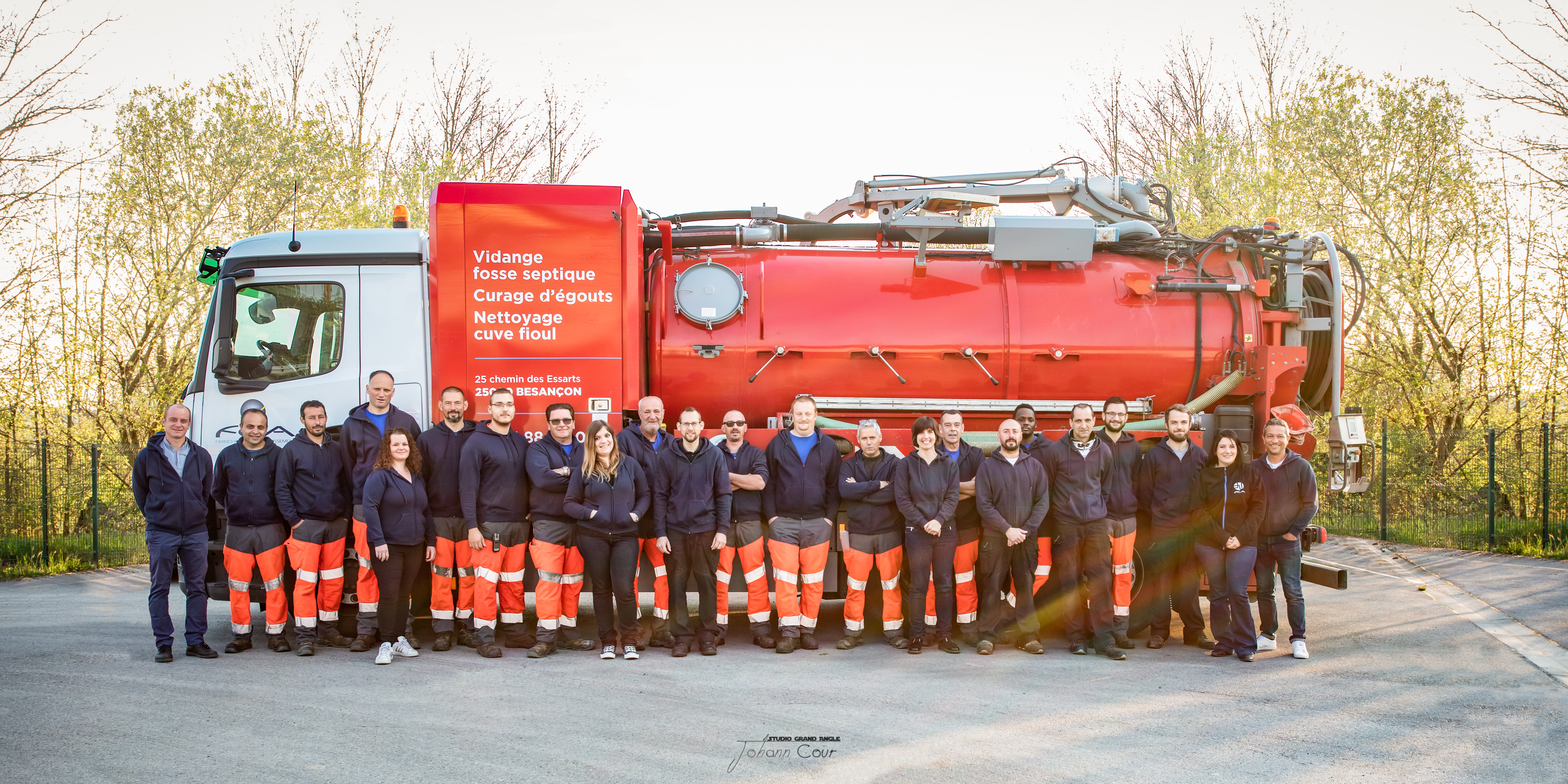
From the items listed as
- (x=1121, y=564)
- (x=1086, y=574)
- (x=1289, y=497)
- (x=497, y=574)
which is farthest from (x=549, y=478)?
(x=1289, y=497)

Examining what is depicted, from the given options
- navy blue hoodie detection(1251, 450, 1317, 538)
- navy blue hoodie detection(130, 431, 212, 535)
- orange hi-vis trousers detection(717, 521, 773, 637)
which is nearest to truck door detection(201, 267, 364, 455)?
navy blue hoodie detection(130, 431, 212, 535)

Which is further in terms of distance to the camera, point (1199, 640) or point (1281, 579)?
point (1199, 640)

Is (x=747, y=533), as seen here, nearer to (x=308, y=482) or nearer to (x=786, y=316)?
(x=786, y=316)

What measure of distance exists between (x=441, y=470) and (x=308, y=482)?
100 cm

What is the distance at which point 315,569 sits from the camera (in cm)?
770

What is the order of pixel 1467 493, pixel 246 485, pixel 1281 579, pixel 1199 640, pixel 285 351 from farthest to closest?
pixel 1467 493
pixel 285 351
pixel 1199 640
pixel 1281 579
pixel 246 485

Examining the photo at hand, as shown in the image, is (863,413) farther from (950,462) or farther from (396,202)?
(396,202)

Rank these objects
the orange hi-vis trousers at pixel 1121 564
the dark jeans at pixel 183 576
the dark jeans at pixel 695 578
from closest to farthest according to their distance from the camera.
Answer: the dark jeans at pixel 183 576 < the dark jeans at pixel 695 578 < the orange hi-vis trousers at pixel 1121 564

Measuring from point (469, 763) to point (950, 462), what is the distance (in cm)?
425

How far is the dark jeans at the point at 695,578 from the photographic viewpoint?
776 cm

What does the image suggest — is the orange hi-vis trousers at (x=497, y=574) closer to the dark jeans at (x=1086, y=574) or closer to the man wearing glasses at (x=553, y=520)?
the man wearing glasses at (x=553, y=520)

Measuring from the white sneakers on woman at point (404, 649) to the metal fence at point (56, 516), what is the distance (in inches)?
344

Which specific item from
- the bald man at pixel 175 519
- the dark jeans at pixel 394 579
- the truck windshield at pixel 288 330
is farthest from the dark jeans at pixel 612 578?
the bald man at pixel 175 519

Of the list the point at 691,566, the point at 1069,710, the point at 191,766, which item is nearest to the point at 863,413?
the point at 691,566
